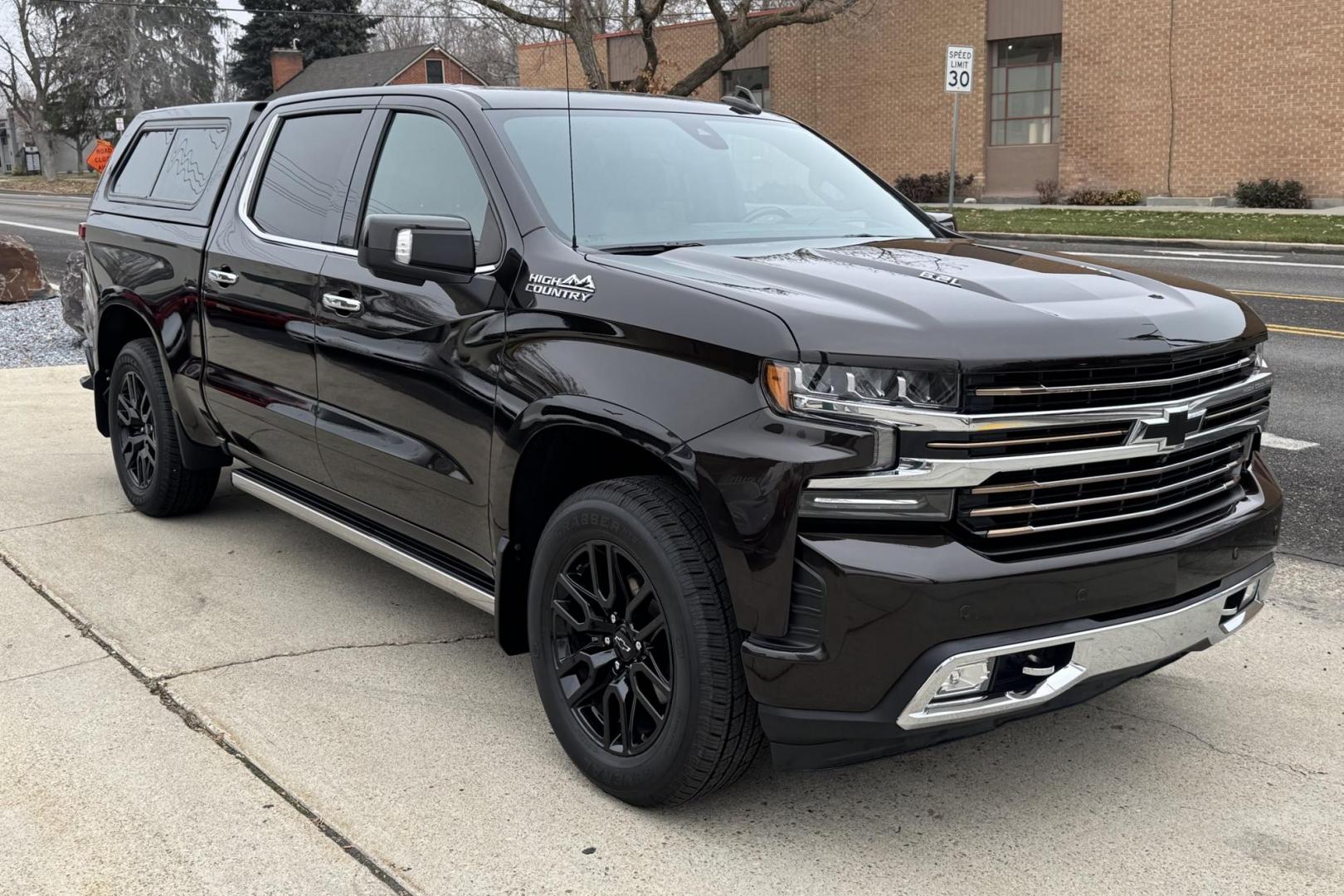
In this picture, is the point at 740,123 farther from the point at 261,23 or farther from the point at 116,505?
the point at 261,23

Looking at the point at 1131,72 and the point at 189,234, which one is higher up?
the point at 1131,72

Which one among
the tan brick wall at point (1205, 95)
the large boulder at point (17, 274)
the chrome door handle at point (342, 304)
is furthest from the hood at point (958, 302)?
the tan brick wall at point (1205, 95)

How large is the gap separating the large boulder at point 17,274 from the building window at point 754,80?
25365 millimetres

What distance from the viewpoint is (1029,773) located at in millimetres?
3547

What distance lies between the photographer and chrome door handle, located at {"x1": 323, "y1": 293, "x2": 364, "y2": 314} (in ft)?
13.8

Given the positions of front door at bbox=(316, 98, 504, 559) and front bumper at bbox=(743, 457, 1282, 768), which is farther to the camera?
front door at bbox=(316, 98, 504, 559)

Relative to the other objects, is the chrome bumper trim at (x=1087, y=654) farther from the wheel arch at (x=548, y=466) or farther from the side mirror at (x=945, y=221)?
the side mirror at (x=945, y=221)

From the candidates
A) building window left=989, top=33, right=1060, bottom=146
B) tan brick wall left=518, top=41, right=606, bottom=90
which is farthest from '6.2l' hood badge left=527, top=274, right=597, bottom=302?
tan brick wall left=518, top=41, right=606, bottom=90

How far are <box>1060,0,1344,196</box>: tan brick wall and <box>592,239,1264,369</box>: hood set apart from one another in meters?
25.3

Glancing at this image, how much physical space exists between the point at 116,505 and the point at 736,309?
4.42 m

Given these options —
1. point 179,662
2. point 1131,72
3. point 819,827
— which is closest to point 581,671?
point 819,827

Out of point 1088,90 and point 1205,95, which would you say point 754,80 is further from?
point 1205,95

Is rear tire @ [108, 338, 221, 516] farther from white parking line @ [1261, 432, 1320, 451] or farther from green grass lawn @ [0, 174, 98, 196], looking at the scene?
green grass lawn @ [0, 174, 98, 196]

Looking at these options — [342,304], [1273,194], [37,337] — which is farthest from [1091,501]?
[1273,194]
